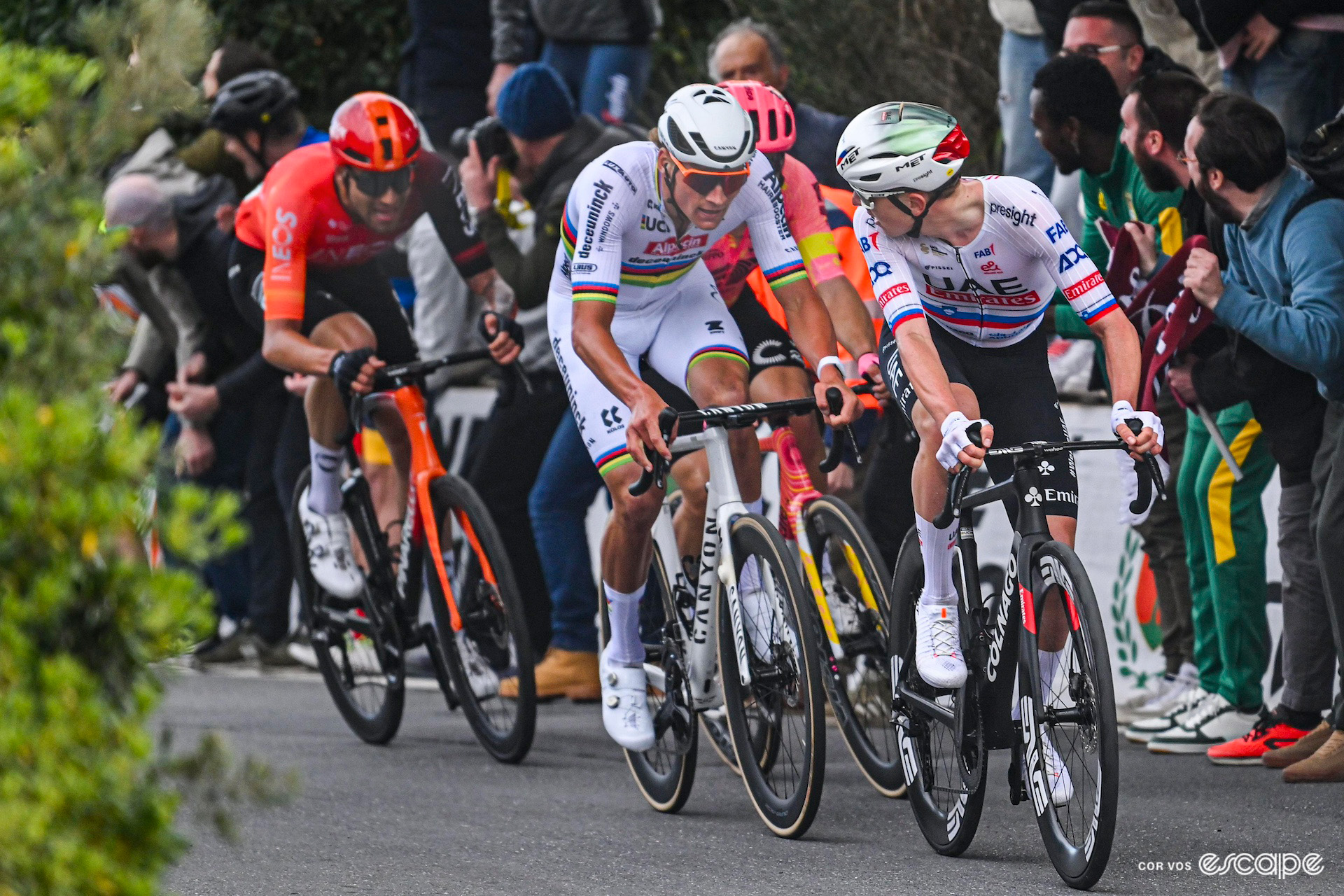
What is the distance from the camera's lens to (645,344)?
Answer: 6.38 metres

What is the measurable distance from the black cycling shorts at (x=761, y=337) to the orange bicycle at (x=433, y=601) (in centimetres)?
93

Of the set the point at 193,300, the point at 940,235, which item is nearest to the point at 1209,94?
the point at 940,235

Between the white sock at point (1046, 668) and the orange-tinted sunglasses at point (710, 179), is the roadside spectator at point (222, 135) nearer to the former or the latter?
the orange-tinted sunglasses at point (710, 179)

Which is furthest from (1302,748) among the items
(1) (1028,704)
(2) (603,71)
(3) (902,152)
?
(2) (603,71)

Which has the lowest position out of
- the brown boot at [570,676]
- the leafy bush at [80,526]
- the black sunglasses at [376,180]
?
the brown boot at [570,676]

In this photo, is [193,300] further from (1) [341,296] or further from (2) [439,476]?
(2) [439,476]

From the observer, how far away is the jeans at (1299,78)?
734 cm

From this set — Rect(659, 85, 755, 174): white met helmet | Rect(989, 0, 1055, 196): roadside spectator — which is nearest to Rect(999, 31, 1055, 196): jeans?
Rect(989, 0, 1055, 196): roadside spectator

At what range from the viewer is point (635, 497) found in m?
5.88

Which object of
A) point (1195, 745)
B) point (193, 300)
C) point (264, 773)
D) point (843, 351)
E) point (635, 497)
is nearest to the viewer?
point (264, 773)

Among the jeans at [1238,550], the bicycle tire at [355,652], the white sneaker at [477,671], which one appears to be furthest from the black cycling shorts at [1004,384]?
the bicycle tire at [355,652]

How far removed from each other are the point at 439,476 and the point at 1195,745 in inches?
118

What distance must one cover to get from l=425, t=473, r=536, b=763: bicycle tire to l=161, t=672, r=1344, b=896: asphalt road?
0.54ft

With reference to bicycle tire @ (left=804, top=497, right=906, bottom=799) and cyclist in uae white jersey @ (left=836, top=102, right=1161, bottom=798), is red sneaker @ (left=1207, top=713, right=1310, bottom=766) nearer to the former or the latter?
bicycle tire @ (left=804, top=497, right=906, bottom=799)
